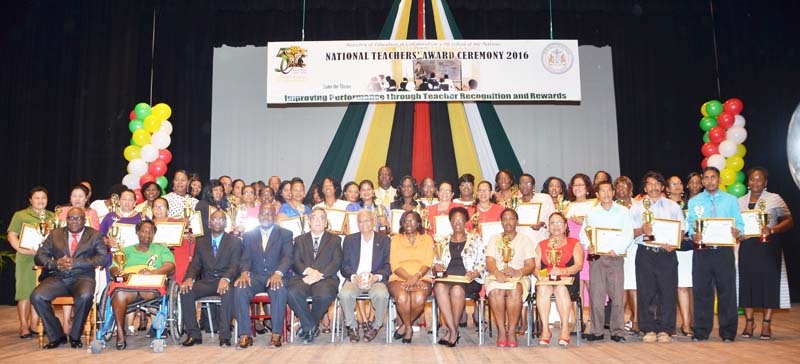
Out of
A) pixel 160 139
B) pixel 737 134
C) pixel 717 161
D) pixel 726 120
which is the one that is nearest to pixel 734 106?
pixel 726 120

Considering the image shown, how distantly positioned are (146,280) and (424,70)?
4.53 m

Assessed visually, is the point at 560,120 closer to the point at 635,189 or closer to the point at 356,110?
the point at 635,189

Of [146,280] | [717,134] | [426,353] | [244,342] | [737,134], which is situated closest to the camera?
[426,353]

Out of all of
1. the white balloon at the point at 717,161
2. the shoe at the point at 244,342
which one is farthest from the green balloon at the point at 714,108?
the shoe at the point at 244,342

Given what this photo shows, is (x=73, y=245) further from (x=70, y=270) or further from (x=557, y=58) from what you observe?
(x=557, y=58)

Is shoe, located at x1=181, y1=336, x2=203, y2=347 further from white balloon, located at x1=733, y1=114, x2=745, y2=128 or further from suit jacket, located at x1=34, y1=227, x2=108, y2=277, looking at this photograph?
white balloon, located at x1=733, y1=114, x2=745, y2=128

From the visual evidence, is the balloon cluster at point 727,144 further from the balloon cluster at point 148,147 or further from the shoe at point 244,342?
the balloon cluster at point 148,147

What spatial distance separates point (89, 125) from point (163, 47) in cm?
168

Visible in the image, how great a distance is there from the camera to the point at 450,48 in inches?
338

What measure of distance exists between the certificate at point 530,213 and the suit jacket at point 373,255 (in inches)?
54.1

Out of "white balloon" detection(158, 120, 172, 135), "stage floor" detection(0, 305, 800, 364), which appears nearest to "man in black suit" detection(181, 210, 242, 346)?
"stage floor" detection(0, 305, 800, 364)

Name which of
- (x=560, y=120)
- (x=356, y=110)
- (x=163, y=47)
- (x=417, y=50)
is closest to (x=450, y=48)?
(x=417, y=50)

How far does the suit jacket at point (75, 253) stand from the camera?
5.92m

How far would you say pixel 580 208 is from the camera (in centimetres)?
654
